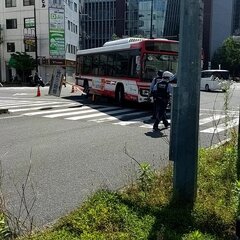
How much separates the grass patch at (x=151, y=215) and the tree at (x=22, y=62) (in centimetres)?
5178

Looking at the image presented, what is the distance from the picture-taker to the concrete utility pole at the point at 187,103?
4285mm

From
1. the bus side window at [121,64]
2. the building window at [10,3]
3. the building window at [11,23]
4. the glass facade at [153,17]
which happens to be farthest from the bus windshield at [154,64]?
the glass facade at [153,17]

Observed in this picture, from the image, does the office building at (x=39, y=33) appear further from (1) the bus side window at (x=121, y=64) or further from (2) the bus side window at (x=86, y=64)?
(1) the bus side window at (x=121, y=64)

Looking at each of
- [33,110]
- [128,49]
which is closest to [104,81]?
[128,49]

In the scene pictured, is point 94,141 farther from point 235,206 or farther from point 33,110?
point 33,110

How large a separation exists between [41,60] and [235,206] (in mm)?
55132

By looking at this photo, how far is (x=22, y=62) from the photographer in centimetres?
5425

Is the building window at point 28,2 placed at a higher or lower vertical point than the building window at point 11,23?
higher

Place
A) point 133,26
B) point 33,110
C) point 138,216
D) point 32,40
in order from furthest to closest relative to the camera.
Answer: point 133,26
point 32,40
point 33,110
point 138,216

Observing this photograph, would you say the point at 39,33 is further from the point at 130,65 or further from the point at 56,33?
the point at 130,65

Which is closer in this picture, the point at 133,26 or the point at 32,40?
the point at 32,40

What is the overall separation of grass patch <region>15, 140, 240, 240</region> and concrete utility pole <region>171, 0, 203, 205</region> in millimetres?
284

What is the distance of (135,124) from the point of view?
13.7 m

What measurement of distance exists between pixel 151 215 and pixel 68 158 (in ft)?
13.3
